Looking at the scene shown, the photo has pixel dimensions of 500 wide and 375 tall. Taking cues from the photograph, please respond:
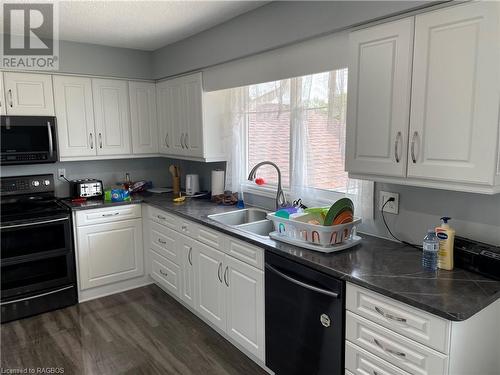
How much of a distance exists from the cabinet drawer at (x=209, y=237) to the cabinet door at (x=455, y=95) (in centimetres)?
133

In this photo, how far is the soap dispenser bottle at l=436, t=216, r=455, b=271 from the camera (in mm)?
→ 1669

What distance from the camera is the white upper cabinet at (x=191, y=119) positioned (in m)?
3.29

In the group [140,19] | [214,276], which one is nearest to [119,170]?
[140,19]

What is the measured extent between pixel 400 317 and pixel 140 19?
8.62 feet

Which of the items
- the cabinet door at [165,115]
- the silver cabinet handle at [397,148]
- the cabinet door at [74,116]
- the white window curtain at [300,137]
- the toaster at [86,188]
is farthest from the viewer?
the cabinet door at [165,115]

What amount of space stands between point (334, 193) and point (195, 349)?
4.82 ft

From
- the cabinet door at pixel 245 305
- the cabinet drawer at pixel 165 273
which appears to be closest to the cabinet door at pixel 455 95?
the cabinet door at pixel 245 305

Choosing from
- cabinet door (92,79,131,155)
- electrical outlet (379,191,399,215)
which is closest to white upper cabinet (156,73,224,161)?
cabinet door (92,79,131,155)

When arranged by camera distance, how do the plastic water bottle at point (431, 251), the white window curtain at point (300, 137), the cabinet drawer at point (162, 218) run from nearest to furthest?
the plastic water bottle at point (431, 251), the white window curtain at point (300, 137), the cabinet drawer at point (162, 218)

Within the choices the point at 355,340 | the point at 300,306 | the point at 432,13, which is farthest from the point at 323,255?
the point at 432,13

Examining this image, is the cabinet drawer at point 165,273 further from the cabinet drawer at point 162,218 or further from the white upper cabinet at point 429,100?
the white upper cabinet at point 429,100

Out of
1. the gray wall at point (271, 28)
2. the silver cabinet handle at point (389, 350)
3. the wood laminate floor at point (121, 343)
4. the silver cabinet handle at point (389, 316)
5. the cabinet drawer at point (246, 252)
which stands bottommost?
the wood laminate floor at point (121, 343)

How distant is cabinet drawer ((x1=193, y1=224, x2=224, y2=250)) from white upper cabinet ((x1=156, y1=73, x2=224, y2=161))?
0.84 metres

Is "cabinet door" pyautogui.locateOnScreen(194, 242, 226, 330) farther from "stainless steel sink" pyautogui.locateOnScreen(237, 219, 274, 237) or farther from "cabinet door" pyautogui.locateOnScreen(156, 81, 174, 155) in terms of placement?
"cabinet door" pyautogui.locateOnScreen(156, 81, 174, 155)
